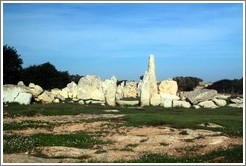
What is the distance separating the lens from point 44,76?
101 meters

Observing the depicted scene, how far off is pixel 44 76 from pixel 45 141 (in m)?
78.0

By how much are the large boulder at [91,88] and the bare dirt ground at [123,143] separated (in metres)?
32.6

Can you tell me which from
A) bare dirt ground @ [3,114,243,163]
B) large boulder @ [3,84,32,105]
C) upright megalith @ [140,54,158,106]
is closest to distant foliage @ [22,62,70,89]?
large boulder @ [3,84,32,105]

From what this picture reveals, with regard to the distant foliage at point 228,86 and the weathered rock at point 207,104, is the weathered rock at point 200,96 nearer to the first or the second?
the weathered rock at point 207,104

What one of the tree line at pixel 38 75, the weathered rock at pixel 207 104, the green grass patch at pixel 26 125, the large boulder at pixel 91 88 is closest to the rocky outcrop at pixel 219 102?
the weathered rock at pixel 207 104

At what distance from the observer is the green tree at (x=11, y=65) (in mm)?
86131

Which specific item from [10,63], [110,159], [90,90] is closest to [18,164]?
[110,159]

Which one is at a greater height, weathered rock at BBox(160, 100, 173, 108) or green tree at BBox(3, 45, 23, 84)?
green tree at BBox(3, 45, 23, 84)

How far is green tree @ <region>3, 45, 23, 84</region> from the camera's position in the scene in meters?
86.1

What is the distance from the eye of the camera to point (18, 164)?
17.3 m

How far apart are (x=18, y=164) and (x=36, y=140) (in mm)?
7410

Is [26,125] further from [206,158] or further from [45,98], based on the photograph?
[45,98]

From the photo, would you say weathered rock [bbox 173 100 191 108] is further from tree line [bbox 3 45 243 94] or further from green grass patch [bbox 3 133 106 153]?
tree line [bbox 3 45 243 94]

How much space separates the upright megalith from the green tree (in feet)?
107
